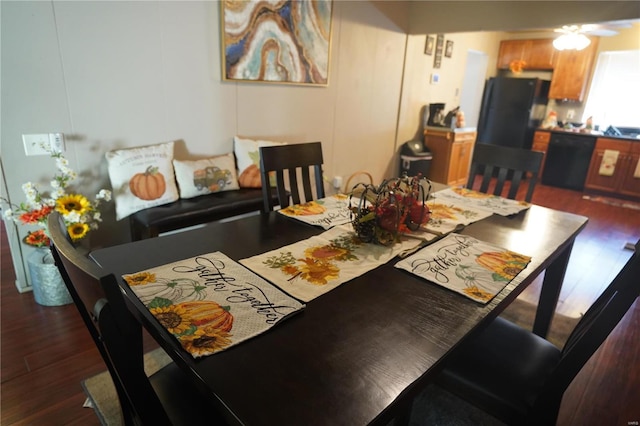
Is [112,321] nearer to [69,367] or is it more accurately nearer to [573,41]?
[69,367]

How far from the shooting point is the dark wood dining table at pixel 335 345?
26.5 inches

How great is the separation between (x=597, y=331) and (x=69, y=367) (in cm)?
204

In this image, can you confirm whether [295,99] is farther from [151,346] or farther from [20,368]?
[20,368]

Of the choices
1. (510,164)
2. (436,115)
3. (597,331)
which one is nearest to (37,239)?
(597,331)

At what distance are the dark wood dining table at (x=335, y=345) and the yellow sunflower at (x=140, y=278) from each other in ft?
0.10

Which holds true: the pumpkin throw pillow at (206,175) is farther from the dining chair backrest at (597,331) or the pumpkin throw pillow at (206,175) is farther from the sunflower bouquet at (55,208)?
the dining chair backrest at (597,331)

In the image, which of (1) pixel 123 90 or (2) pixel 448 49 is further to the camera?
(2) pixel 448 49

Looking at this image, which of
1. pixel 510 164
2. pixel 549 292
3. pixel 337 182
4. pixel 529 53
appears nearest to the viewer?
pixel 549 292

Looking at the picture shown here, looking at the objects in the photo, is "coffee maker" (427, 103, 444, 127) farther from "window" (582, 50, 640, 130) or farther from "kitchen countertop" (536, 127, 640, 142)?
"window" (582, 50, 640, 130)

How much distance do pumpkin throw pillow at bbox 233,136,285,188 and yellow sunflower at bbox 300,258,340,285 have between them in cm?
174

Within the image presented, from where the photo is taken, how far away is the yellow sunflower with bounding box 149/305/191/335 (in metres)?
0.84

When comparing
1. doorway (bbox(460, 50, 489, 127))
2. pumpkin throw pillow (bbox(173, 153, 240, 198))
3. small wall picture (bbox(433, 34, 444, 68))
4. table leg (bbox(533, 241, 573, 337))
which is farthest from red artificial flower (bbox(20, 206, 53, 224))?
doorway (bbox(460, 50, 489, 127))

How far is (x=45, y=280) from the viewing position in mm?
2070

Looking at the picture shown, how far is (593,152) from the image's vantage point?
5.18 m
